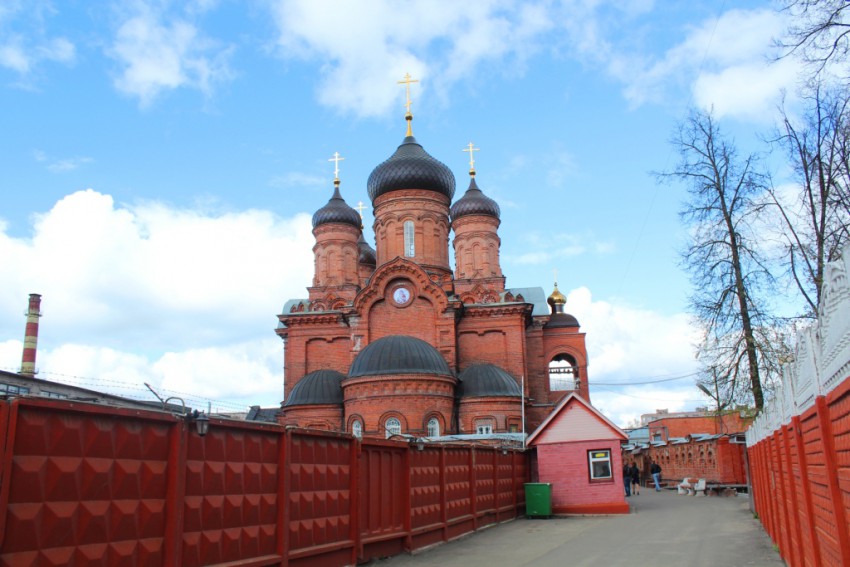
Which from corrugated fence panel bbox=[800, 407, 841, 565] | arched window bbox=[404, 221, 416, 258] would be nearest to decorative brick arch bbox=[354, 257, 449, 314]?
arched window bbox=[404, 221, 416, 258]

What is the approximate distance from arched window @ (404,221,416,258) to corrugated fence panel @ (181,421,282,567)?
97.9ft

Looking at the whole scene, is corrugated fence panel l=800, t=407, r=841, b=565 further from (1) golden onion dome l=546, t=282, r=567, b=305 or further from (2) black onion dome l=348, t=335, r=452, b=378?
(1) golden onion dome l=546, t=282, r=567, b=305

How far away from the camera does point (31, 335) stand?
115 ft

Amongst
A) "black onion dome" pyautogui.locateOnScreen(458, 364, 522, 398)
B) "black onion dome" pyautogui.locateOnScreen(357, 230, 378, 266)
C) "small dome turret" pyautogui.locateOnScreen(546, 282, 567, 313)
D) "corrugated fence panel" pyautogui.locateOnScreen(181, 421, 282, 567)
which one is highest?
"black onion dome" pyautogui.locateOnScreen(357, 230, 378, 266)

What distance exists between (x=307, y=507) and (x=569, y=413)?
12.6 meters

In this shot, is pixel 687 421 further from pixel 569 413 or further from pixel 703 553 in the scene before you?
pixel 703 553

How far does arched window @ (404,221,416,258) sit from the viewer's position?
126 ft

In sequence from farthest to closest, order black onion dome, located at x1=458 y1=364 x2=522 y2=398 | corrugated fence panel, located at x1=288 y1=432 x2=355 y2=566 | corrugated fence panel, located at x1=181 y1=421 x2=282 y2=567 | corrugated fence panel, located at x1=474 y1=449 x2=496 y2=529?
black onion dome, located at x1=458 y1=364 x2=522 y2=398 < corrugated fence panel, located at x1=474 y1=449 x2=496 y2=529 < corrugated fence panel, located at x1=288 y1=432 x2=355 y2=566 < corrugated fence panel, located at x1=181 y1=421 x2=282 y2=567

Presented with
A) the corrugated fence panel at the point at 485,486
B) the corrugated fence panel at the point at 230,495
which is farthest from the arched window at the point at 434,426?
the corrugated fence panel at the point at 230,495

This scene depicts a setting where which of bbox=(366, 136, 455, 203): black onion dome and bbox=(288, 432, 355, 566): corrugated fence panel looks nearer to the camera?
bbox=(288, 432, 355, 566): corrugated fence panel

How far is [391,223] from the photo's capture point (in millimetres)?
38969

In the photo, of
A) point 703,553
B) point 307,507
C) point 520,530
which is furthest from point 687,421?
point 307,507

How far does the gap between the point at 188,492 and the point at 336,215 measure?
34470 mm

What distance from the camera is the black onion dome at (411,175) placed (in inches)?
1537
